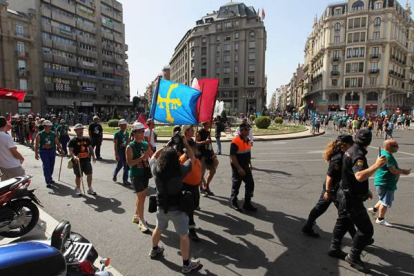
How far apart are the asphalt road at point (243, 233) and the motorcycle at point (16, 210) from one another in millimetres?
587

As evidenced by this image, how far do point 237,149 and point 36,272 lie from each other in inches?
154

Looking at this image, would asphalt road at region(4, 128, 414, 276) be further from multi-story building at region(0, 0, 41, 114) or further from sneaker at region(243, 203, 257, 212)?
multi-story building at region(0, 0, 41, 114)

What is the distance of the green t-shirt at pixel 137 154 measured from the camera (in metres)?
4.57

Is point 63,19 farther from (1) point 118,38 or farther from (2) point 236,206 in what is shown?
(2) point 236,206

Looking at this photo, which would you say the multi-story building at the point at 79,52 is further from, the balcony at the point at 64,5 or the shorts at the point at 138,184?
the shorts at the point at 138,184

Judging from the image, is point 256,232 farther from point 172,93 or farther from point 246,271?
point 172,93

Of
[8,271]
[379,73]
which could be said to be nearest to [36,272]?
[8,271]

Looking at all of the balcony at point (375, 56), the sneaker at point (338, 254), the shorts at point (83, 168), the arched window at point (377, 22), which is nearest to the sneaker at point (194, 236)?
the sneaker at point (338, 254)

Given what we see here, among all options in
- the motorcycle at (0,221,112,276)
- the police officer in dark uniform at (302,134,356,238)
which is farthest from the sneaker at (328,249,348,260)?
the motorcycle at (0,221,112,276)

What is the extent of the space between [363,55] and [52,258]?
2656 inches

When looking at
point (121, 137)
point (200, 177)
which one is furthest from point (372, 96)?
point (200, 177)

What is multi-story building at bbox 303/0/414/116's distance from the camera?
54.5 m

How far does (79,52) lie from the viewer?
2127 inches

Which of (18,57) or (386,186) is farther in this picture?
(18,57)
